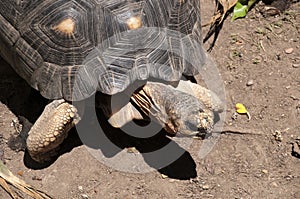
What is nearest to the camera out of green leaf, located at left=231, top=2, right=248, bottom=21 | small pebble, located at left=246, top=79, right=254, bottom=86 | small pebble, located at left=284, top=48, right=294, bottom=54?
small pebble, located at left=246, top=79, right=254, bottom=86

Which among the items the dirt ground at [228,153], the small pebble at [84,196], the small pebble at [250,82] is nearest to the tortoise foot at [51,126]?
the dirt ground at [228,153]

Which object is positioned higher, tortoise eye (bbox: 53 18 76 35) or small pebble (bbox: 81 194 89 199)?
tortoise eye (bbox: 53 18 76 35)

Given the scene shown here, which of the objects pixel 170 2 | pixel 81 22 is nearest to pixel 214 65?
pixel 170 2

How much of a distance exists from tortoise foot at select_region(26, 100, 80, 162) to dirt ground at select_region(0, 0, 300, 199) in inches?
8.8

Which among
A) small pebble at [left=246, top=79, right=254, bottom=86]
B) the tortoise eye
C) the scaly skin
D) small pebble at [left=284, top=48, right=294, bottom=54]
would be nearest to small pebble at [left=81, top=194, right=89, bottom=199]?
the scaly skin

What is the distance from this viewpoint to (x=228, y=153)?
15.2 ft

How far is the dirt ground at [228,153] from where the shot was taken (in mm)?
4414

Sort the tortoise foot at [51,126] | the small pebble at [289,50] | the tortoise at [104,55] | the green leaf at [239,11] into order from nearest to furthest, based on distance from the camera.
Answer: the tortoise at [104,55] → the tortoise foot at [51,126] → the small pebble at [289,50] → the green leaf at [239,11]

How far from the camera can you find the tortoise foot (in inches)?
171

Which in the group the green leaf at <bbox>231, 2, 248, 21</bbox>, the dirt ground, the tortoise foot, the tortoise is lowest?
the dirt ground

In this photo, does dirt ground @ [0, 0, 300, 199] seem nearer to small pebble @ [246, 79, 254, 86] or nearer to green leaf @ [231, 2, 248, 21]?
small pebble @ [246, 79, 254, 86]

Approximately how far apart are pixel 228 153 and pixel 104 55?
1.35 m

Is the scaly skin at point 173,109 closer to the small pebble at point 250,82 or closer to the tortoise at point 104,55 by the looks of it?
the tortoise at point 104,55

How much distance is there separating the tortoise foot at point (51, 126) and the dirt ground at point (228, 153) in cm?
22
